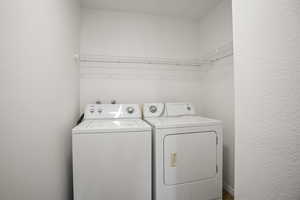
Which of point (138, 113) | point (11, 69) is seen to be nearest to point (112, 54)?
point (138, 113)

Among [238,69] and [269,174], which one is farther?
[238,69]

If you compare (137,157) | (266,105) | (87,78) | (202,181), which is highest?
(87,78)

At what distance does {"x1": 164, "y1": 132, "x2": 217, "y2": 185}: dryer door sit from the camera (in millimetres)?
1309

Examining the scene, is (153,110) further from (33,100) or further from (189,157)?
(33,100)

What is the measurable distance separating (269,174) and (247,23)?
1.99ft

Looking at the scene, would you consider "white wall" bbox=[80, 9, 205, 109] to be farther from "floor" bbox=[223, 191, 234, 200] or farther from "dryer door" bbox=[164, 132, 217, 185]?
"floor" bbox=[223, 191, 234, 200]

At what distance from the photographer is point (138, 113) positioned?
5.88ft

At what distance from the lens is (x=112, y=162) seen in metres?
1.19

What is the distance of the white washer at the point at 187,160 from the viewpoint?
4.25 ft

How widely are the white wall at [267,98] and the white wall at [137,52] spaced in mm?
1572

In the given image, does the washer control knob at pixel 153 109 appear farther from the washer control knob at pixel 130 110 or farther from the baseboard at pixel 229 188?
the baseboard at pixel 229 188

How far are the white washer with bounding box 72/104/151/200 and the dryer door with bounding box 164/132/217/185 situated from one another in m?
0.21

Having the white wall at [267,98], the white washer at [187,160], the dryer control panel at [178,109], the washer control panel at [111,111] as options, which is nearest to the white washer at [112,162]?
the white washer at [187,160]

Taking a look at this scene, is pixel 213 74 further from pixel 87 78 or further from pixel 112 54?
pixel 87 78
